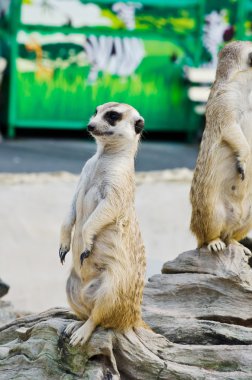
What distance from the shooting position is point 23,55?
45.8 feet

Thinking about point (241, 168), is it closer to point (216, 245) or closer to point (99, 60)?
point (216, 245)

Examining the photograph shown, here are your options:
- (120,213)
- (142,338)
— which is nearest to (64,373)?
(142,338)

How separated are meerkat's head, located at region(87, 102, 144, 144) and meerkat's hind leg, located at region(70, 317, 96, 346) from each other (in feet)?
2.69

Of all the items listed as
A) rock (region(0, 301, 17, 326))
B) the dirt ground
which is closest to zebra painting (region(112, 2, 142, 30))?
the dirt ground

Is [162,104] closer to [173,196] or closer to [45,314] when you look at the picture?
[173,196]

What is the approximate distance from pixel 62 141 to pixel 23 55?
1.55m

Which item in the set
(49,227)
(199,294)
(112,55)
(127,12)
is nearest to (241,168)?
(199,294)

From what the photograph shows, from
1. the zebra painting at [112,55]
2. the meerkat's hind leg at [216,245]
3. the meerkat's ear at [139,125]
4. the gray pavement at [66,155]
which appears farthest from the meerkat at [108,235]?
the zebra painting at [112,55]

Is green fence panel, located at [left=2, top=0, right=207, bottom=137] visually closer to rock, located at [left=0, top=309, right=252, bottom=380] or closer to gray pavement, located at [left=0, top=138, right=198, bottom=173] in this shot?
gray pavement, located at [left=0, top=138, right=198, bottom=173]

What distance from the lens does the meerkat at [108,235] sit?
159 inches

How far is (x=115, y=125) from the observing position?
4141 millimetres

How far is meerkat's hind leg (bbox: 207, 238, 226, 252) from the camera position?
17.9 ft

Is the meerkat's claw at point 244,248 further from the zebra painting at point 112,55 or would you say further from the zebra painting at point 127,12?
the zebra painting at point 127,12

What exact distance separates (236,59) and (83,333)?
2.19 metres
